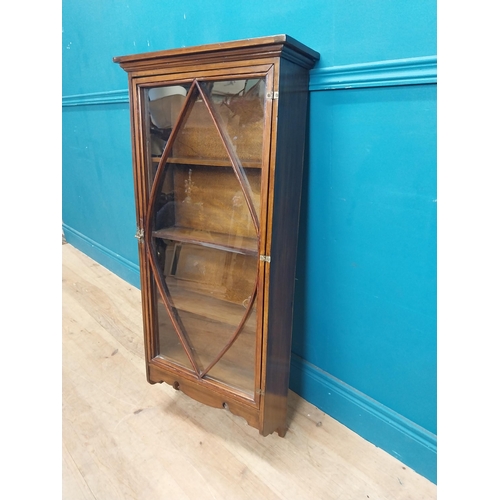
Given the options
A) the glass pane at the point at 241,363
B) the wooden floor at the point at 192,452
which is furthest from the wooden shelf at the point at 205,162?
the wooden floor at the point at 192,452

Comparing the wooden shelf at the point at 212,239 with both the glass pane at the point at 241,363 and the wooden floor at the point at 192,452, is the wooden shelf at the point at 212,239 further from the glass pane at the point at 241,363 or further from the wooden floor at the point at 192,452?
the wooden floor at the point at 192,452

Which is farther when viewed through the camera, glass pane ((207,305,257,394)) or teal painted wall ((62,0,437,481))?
glass pane ((207,305,257,394))

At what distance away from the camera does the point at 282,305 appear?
98 cm

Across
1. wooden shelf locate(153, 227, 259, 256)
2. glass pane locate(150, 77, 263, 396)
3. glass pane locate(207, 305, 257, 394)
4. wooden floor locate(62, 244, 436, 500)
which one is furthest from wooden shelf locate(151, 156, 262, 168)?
wooden floor locate(62, 244, 436, 500)

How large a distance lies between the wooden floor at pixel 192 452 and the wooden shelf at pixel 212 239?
1.74 ft

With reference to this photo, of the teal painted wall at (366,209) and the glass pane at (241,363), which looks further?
the glass pane at (241,363)

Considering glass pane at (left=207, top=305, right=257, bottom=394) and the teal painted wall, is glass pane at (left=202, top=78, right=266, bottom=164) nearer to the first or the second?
the teal painted wall

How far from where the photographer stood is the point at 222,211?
1.01m

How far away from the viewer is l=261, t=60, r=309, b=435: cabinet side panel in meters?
0.85

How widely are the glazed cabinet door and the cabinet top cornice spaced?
4 centimetres

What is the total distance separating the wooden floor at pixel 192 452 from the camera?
3.05ft
